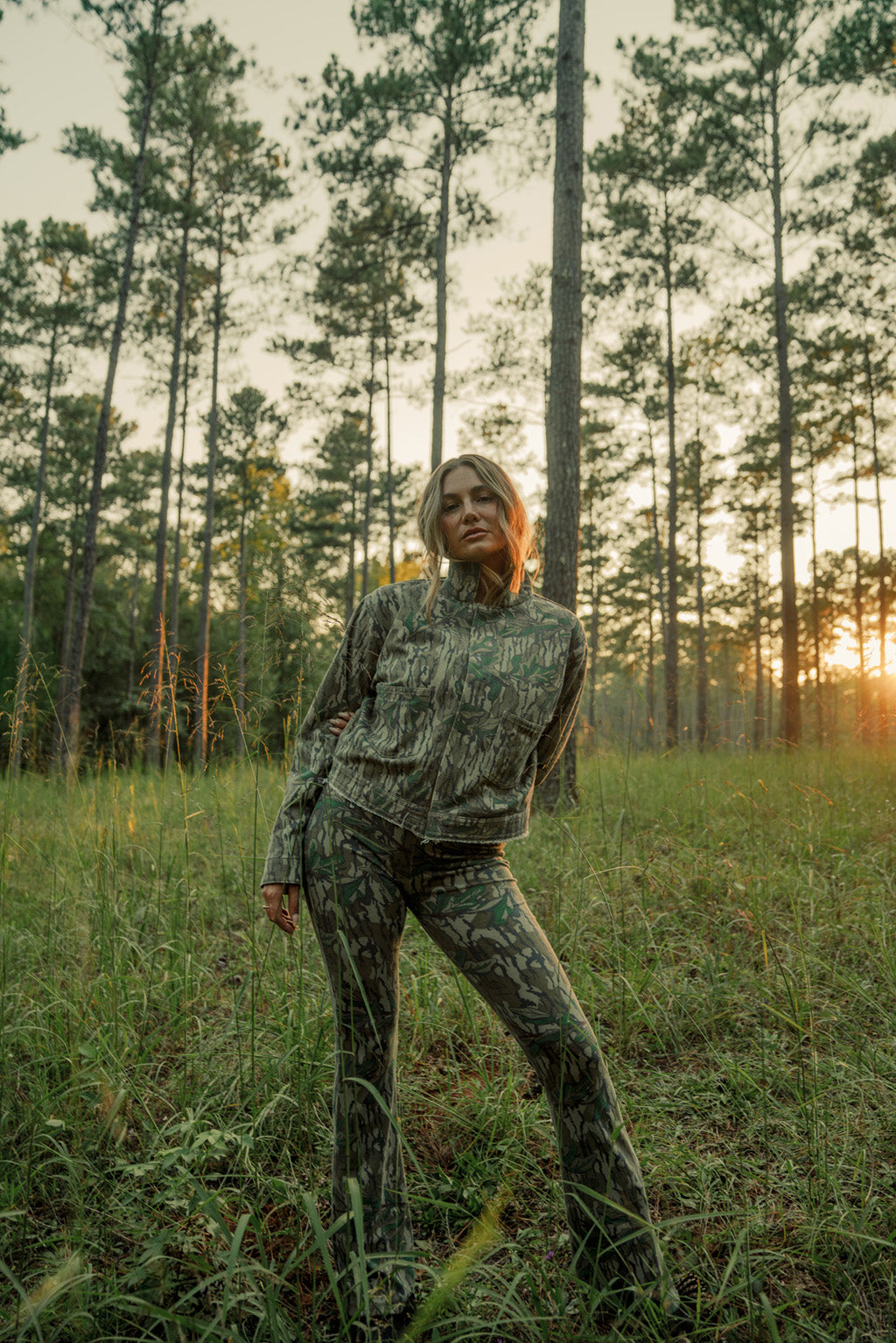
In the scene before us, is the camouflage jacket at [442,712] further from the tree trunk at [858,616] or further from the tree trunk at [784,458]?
the tree trunk at [784,458]

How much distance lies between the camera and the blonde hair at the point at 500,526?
2.00m

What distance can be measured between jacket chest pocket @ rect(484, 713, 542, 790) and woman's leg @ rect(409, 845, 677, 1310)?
0.29 meters

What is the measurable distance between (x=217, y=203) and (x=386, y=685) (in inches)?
728

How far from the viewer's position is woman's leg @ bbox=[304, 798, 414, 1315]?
5.82ft

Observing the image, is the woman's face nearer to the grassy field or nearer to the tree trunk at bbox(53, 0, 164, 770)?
the grassy field

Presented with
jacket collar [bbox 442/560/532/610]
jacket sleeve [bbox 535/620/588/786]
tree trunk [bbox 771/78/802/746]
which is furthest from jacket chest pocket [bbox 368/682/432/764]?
tree trunk [bbox 771/78/802/746]

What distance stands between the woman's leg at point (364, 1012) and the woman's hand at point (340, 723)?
273 mm

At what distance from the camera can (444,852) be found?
5.85 ft

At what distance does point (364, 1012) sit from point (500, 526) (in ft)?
4.16

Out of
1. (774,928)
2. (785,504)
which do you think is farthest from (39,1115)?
(785,504)

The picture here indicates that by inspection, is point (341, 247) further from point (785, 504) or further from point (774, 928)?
point (774, 928)

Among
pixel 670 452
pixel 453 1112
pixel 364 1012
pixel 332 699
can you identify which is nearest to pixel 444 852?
pixel 364 1012

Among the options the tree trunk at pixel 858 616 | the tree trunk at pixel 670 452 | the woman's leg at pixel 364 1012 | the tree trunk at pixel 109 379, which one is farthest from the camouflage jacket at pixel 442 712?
the tree trunk at pixel 670 452

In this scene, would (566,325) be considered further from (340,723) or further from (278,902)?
(278,902)
